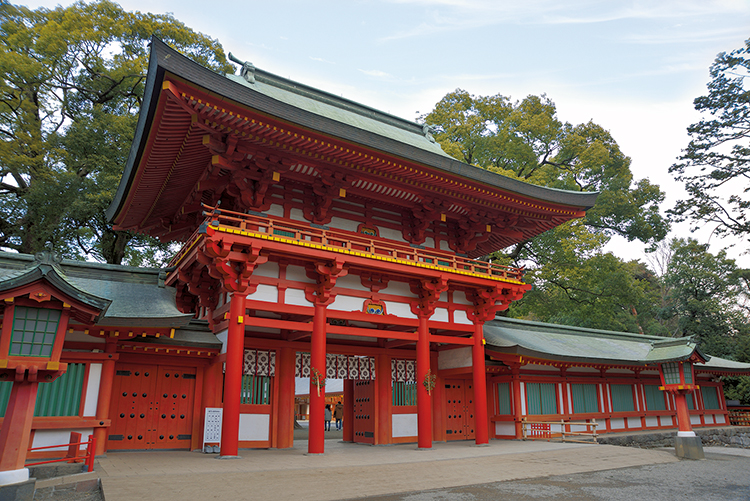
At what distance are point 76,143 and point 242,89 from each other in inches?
640

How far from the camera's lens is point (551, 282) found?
2902cm

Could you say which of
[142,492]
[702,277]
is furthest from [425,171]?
[702,277]

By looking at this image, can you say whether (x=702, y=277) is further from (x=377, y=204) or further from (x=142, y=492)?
(x=142, y=492)

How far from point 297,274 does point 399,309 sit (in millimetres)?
3422

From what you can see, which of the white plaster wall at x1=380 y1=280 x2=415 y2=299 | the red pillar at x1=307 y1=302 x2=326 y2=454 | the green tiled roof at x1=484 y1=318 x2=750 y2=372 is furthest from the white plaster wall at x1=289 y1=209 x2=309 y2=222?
the green tiled roof at x1=484 y1=318 x2=750 y2=372

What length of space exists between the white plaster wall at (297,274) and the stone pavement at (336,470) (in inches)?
174

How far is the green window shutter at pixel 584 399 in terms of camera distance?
19.0m

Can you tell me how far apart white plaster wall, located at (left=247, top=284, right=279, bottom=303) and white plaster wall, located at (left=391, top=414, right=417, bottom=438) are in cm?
653

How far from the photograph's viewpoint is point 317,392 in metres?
12.1

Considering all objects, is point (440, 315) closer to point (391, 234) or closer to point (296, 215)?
point (391, 234)

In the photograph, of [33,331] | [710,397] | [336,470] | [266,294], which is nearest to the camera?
[33,331]

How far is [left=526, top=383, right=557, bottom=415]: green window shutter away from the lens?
1766cm

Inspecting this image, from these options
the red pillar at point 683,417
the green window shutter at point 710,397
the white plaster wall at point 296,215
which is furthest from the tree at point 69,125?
the green window shutter at point 710,397

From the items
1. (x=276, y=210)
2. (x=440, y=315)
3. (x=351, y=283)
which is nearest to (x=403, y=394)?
(x=440, y=315)
